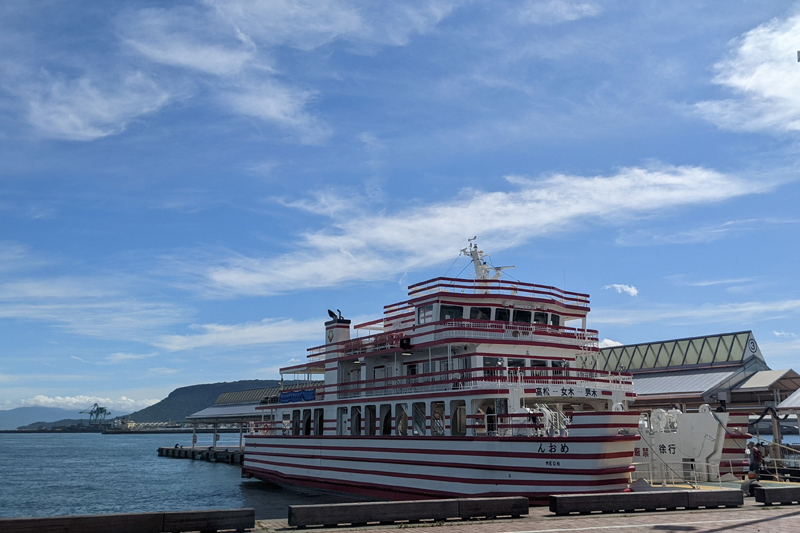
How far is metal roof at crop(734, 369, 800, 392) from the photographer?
174 ft

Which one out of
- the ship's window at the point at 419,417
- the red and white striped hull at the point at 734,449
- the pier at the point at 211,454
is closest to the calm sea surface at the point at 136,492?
the ship's window at the point at 419,417

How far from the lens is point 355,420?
36656 millimetres

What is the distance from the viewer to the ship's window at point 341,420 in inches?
1468

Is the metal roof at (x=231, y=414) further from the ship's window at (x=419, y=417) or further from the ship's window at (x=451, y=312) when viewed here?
the ship's window at (x=451, y=312)

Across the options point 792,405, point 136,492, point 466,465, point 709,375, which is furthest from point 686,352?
point 136,492

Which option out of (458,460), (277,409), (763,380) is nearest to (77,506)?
(277,409)

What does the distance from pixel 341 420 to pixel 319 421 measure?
3.11 metres

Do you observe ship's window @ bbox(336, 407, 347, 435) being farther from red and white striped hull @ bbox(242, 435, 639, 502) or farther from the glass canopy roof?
the glass canopy roof

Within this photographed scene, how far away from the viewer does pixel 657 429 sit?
28.7 m

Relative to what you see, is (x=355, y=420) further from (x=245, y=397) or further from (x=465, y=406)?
(x=245, y=397)

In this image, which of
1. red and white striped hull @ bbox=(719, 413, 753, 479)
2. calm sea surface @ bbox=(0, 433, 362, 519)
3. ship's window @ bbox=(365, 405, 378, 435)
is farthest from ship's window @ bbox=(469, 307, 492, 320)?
red and white striped hull @ bbox=(719, 413, 753, 479)

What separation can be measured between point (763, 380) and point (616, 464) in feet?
124

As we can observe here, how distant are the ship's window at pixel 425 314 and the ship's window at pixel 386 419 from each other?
4712mm

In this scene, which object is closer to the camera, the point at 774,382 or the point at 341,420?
the point at 341,420
